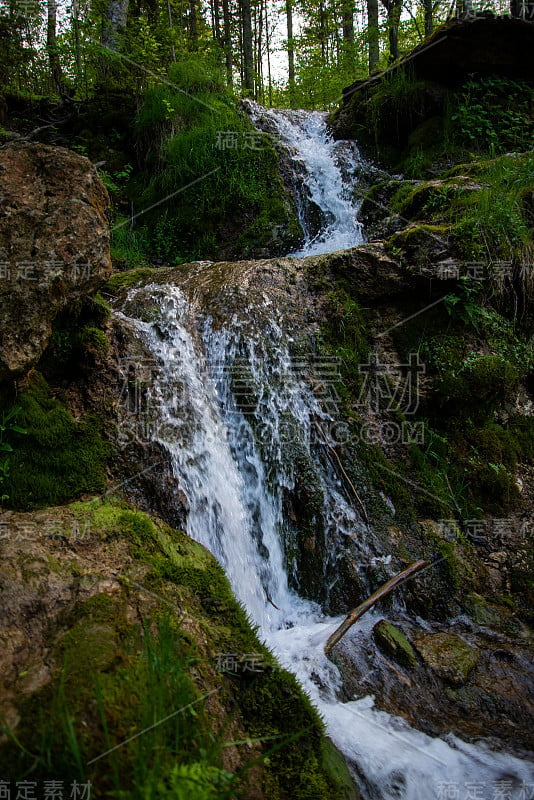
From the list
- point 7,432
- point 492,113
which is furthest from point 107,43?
point 7,432

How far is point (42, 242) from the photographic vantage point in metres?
3.22

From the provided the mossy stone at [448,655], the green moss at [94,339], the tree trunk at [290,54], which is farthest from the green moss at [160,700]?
the tree trunk at [290,54]

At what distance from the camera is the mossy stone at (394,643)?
10.4ft

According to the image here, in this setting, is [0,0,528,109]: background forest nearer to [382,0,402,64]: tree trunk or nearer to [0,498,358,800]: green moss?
[382,0,402,64]: tree trunk

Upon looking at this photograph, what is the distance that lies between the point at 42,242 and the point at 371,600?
3.61 m

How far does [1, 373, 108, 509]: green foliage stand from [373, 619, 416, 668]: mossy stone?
230 cm

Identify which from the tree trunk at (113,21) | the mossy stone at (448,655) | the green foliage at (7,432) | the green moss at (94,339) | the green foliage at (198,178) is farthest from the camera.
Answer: the tree trunk at (113,21)

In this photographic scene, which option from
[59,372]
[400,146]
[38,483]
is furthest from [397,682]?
[400,146]

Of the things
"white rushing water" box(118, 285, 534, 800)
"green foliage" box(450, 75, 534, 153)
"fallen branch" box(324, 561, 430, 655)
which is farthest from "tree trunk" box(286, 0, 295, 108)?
"fallen branch" box(324, 561, 430, 655)

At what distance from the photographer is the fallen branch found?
311cm

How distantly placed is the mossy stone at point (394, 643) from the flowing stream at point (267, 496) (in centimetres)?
15

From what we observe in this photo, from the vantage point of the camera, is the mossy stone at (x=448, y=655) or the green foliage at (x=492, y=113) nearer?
the mossy stone at (x=448, y=655)

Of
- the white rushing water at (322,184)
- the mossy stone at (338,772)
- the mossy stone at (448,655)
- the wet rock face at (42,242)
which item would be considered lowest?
the mossy stone at (448,655)

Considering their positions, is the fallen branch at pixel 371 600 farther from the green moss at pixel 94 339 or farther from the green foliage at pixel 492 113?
the green foliage at pixel 492 113
